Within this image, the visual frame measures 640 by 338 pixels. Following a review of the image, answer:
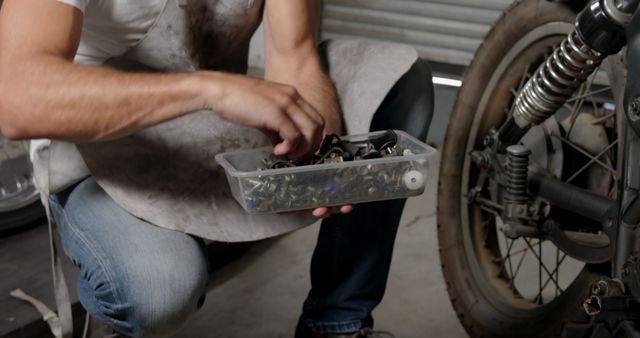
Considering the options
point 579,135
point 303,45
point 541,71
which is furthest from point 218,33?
point 579,135

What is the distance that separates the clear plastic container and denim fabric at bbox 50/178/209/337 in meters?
0.13

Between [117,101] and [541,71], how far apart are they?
60 cm

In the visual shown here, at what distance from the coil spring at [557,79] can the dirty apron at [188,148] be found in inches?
7.1

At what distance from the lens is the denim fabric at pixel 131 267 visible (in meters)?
1.06

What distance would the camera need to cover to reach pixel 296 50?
1228 millimetres

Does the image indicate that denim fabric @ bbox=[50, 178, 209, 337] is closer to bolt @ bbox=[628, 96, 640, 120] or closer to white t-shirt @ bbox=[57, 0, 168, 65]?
white t-shirt @ bbox=[57, 0, 168, 65]

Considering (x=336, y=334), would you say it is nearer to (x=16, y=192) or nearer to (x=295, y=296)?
(x=295, y=296)

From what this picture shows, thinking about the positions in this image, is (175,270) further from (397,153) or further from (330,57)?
(330,57)

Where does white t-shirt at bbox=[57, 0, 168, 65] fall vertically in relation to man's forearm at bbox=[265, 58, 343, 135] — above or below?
above

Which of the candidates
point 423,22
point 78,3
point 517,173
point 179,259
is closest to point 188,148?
point 179,259

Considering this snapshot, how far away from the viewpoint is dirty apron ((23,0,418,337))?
1.13 meters

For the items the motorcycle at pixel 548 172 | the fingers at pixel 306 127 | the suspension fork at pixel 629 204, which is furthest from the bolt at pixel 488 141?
the fingers at pixel 306 127

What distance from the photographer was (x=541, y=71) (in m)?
1.21

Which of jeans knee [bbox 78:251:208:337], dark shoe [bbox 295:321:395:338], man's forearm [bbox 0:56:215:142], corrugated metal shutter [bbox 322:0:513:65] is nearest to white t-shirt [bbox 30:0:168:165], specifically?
man's forearm [bbox 0:56:215:142]
